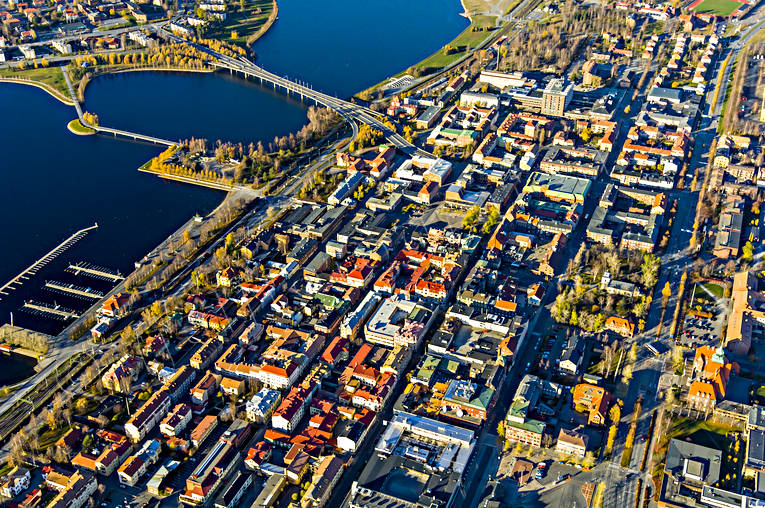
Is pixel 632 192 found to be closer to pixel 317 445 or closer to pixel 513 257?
pixel 513 257

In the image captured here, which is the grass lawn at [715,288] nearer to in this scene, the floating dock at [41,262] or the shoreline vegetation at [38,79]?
the floating dock at [41,262]

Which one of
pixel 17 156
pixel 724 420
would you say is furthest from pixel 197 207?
pixel 724 420

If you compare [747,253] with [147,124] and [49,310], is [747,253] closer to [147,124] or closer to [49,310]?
[49,310]

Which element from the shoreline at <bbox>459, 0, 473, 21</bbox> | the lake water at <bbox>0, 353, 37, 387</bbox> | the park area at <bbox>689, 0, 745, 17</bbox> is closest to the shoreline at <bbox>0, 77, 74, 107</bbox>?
the lake water at <bbox>0, 353, 37, 387</bbox>

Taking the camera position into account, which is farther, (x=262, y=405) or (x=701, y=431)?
(x=262, y=405)

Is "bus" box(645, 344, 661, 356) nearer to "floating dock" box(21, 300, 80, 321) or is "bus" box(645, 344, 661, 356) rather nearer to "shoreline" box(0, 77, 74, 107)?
"floating dock" box(21, 300, 80, 321)

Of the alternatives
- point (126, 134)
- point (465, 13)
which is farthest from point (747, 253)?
point (465, 13)
